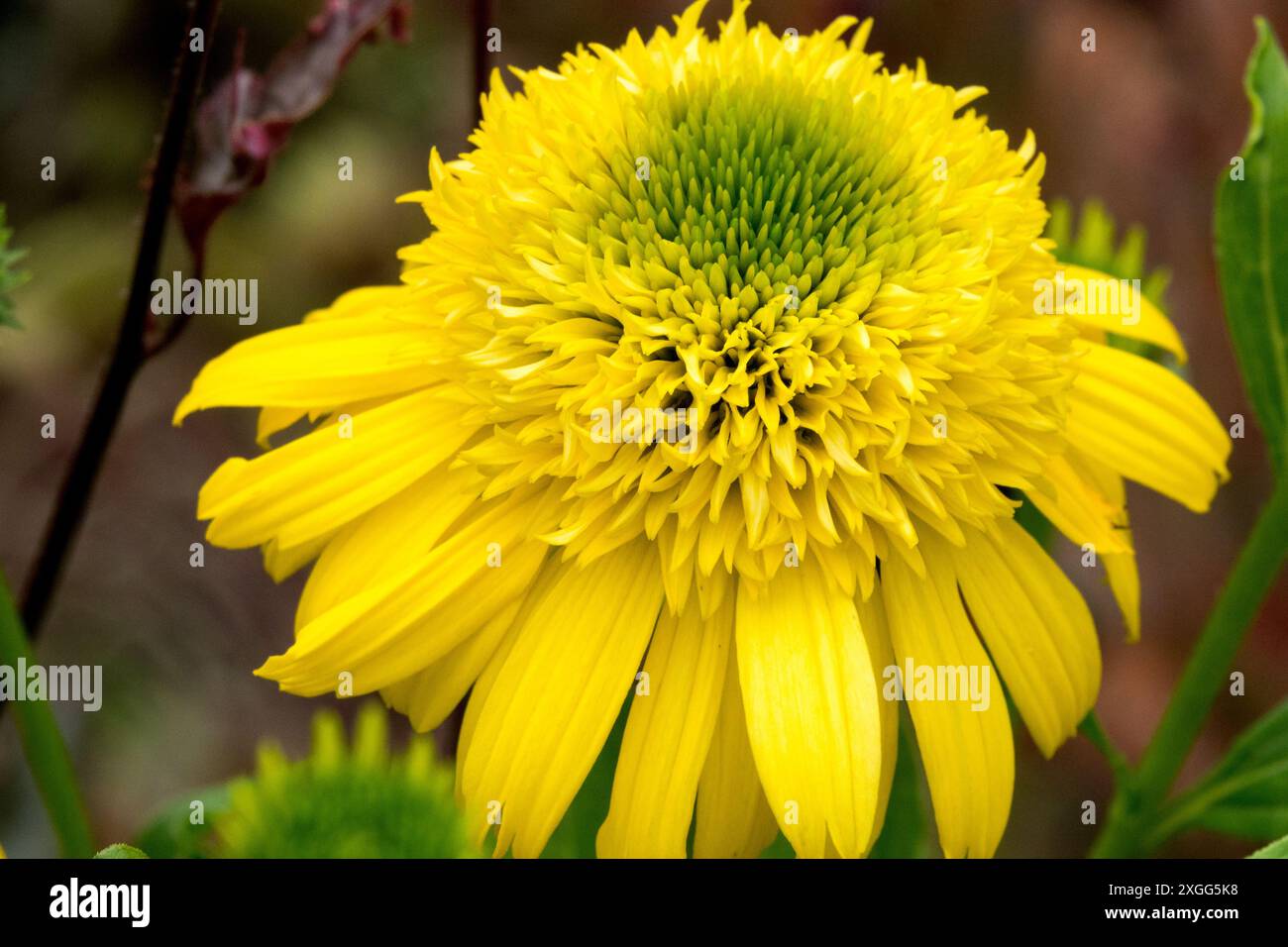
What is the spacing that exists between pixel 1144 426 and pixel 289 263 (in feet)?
3.51

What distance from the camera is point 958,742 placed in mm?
467

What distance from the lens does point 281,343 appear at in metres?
0.56

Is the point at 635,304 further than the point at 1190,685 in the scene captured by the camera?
No

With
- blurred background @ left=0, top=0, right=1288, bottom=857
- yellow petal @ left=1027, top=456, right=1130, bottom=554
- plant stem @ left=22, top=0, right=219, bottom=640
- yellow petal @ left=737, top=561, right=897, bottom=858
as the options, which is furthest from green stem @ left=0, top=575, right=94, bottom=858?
blurred background @ left=0, top=0, right=1288, bottom=857

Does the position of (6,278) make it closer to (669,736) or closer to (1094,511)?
(669,736)

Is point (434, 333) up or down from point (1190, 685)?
up

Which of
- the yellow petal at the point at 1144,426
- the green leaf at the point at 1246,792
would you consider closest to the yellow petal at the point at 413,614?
the yellow petal at the point at 1144,426

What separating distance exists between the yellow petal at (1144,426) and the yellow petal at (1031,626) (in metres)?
0.06
